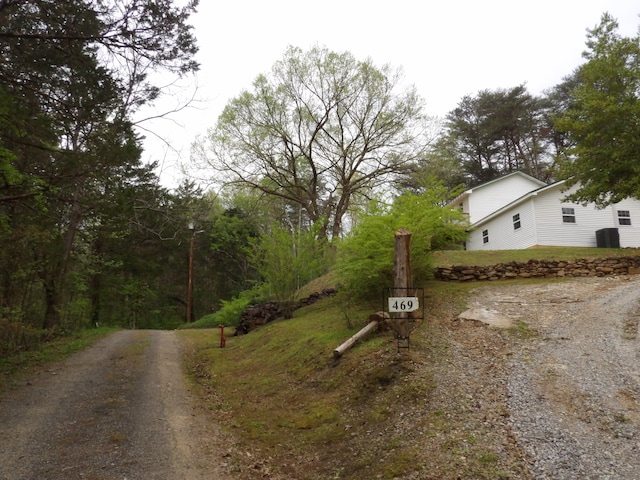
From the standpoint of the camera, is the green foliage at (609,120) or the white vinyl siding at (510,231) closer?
the green foliage at (609,120)

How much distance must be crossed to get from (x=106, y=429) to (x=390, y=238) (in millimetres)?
6410

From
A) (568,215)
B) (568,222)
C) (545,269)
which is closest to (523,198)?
(568,215)

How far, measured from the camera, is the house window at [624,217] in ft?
67.2

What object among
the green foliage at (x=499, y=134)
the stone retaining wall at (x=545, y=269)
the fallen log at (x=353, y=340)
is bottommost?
the fallen log at (x=353, y=340)

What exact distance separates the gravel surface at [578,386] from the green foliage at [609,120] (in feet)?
20.1

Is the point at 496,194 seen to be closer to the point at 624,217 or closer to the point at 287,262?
the point at 624,217

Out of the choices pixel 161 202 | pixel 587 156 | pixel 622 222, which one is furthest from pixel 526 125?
pixel 161 202

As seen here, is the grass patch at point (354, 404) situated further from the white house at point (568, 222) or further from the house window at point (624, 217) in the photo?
the house window at point (624, 217)

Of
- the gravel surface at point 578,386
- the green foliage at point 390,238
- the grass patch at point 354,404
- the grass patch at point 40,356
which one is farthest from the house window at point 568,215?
the grass patch at point 40,356

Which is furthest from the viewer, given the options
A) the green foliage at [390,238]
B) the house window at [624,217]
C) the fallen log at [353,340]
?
the house window at [624,217]

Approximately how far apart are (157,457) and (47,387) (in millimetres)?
4685

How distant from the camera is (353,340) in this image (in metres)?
8.21

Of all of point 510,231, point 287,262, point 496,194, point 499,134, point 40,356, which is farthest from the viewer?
point 499,134

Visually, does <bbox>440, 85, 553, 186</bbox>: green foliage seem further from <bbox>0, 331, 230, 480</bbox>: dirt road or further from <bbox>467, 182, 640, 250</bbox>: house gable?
<bbox>0, 331, 230, 480</bbox>: dirt road
